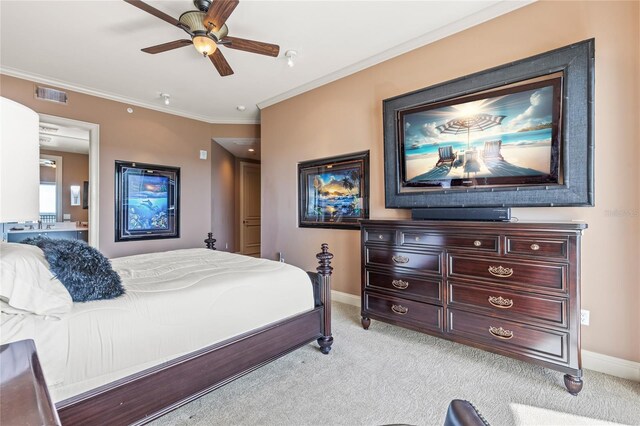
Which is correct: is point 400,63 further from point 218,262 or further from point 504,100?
point 218,262

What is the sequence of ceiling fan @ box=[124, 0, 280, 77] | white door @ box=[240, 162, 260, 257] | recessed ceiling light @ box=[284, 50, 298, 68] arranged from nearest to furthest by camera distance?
ceiling fan @ box=[124, 0, 280, 77] < recessed ceiling light @ box=[284, 50, 298, 68] < white door @ box=[240, 162, 260, 257]

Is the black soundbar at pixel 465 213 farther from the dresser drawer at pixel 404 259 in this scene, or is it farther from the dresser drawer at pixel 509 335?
the dresser drawer at pixel 509 335

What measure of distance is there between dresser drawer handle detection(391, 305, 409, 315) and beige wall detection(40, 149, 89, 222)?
7473mm

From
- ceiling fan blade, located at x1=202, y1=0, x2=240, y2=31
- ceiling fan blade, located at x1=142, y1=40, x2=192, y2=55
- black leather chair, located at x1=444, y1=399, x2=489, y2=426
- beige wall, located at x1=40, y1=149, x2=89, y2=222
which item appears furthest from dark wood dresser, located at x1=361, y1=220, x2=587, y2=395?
beige wall, located at x1=40, y1=149, x2=89, y2=222

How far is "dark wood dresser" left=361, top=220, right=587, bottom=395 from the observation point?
1.89 m

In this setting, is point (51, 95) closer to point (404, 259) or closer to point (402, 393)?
point (404, 259)

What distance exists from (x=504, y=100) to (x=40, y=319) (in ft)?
10.6

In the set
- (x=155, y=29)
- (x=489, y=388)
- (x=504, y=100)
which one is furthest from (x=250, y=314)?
(x=155, y=29)

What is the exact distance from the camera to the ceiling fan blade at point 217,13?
6.68ft

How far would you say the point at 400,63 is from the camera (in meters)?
3.24

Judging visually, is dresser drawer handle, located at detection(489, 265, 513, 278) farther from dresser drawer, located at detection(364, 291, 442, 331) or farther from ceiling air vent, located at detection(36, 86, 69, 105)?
ceiling air vent, located at detection(36, 86, 69, 105)

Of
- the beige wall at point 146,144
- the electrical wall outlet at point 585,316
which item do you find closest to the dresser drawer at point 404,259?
the electrical wall outlet at point 585,316

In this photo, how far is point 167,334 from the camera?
60.5 inches

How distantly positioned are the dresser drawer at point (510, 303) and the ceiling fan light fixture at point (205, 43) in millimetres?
2789
